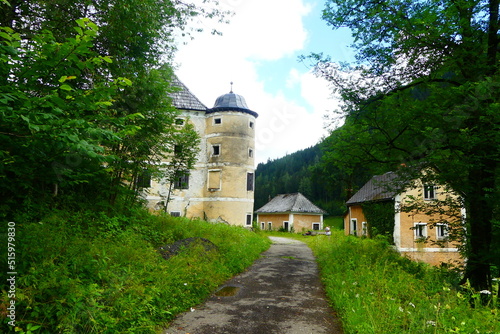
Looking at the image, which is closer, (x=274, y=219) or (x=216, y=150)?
(x=216, y=150)

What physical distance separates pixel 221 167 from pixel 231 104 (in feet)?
18.3

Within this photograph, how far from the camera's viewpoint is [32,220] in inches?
248

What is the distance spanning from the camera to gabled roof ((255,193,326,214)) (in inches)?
1507

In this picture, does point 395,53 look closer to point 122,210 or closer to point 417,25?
point 417,25

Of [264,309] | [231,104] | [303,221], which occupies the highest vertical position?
[231,104]

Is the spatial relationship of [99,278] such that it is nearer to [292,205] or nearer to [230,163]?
[230,163]

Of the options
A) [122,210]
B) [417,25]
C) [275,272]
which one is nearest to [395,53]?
[417,25]

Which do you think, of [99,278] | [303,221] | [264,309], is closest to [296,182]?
[303,221]

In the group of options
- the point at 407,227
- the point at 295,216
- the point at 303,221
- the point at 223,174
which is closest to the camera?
the point at 407,227

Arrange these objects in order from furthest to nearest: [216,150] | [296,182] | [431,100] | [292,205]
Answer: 1. [296,182]
2. [292,205]
3. [216,150]
4. [431,100]

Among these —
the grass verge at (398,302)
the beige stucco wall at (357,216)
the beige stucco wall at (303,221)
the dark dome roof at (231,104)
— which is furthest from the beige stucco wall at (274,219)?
the grass verge at (398,302)

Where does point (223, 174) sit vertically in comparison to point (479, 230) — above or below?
above

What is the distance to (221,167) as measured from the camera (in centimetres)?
Result: 2480

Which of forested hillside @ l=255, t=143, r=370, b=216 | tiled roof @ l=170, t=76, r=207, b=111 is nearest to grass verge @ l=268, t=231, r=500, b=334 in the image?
tiled roof @ l=170, t=76, r=207, b=111
